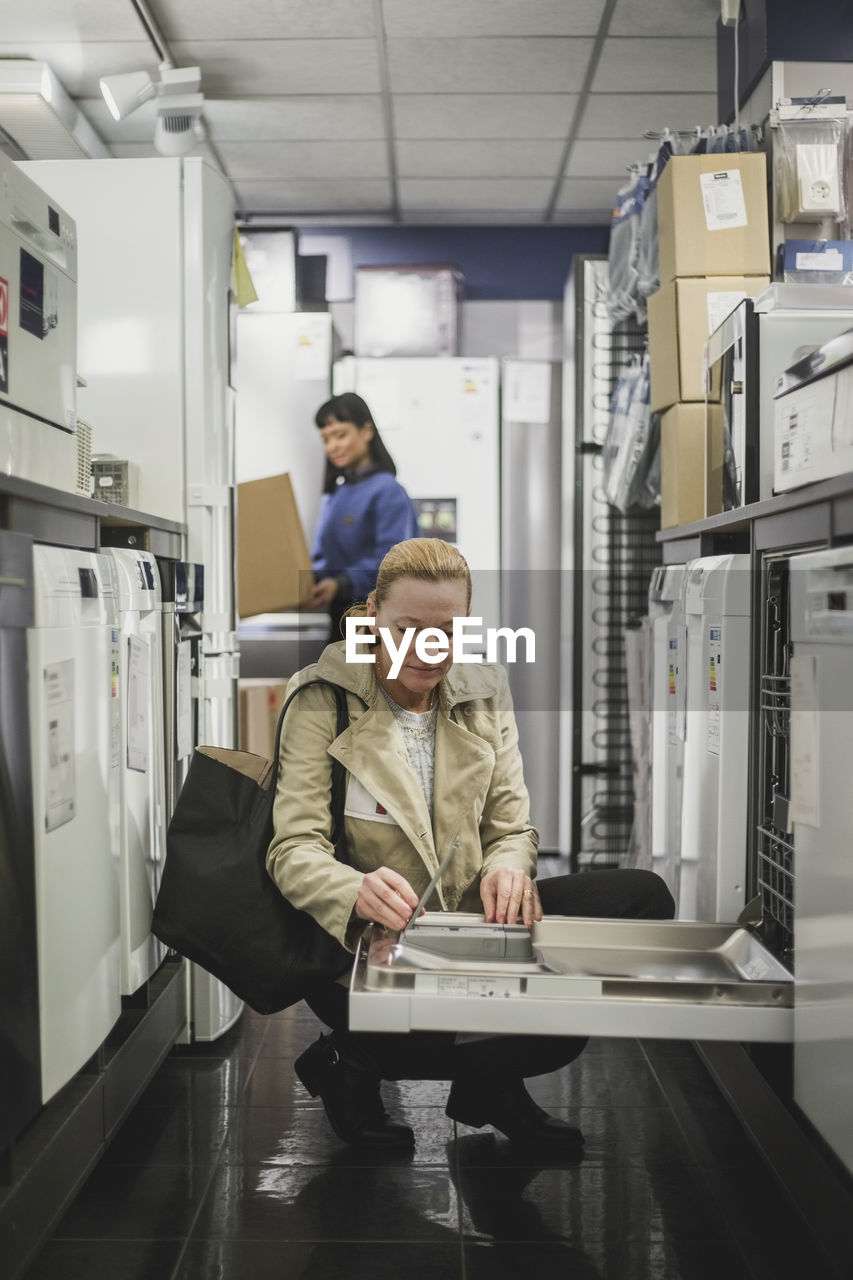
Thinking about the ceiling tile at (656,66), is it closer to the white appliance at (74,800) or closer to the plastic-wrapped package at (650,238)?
the plastic-wrapped package at (650,238)

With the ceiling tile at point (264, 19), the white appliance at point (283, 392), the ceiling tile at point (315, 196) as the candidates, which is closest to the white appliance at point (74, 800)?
the ceiling tile at point (264, 19)

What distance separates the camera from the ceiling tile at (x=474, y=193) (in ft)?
16.2

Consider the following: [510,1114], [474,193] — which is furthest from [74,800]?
[474,193]

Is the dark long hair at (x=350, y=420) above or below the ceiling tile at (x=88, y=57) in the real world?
below

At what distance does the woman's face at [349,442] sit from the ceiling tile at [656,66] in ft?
4.86

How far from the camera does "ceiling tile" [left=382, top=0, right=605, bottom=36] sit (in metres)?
3.41

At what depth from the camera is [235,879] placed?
1.96 m

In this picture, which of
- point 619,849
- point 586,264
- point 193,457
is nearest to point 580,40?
point 586,264

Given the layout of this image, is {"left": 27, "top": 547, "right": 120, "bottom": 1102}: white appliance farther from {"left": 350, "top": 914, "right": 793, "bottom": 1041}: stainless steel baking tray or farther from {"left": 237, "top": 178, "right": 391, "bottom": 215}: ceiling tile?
{"left": 237, "top": 178, "right": 391, "bottom": 215}: ceiling tile

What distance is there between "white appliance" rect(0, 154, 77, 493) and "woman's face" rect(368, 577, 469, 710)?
1.91ft

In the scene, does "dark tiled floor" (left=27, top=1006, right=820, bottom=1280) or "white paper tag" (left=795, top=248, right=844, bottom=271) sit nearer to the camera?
"dark tiled floor" (left=27, top=1006, right=820, bottom=1280)

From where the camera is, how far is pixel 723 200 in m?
2.88

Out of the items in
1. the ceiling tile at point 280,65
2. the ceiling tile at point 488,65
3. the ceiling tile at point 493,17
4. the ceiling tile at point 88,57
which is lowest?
the ceiling tile at point 493,17

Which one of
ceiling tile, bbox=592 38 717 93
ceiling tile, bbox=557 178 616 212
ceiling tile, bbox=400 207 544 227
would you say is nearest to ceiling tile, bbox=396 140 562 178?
ceiling tile, bbox=557 178 616 212
